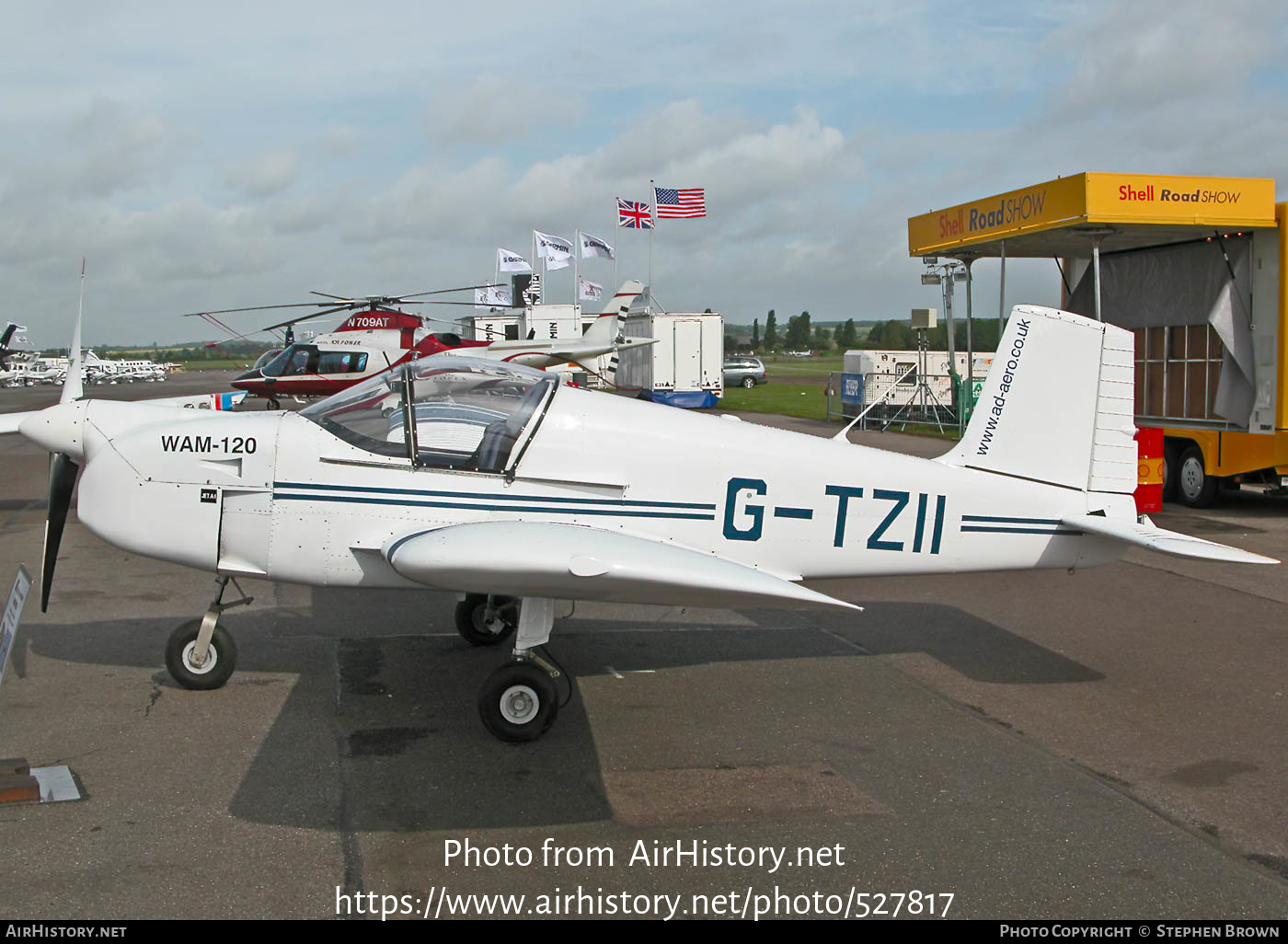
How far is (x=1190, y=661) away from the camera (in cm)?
686

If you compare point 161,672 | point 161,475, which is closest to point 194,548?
point 161,475

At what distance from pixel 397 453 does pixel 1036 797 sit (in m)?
3.61

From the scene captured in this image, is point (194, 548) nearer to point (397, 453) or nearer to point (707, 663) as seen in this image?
point (397, 453)

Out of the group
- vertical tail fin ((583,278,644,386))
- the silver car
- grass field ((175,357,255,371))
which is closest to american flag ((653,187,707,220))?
vertical tail fin ((583,278,644,386))

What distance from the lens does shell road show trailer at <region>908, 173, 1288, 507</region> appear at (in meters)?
12.1

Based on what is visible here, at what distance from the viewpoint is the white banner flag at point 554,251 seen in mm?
49700

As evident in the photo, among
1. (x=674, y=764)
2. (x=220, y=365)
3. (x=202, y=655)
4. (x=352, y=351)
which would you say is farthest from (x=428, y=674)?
(x=220, y=365)

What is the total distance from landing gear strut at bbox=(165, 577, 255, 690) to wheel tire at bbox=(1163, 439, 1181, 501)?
11970mm

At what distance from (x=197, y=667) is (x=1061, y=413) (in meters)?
5.33

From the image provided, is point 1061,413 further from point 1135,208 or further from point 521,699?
point 1135,208

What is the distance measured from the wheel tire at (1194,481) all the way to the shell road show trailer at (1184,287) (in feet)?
0.05

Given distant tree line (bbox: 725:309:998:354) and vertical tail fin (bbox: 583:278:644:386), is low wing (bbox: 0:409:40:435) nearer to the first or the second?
vertical tail fin (bbox: 583:278:644:386)

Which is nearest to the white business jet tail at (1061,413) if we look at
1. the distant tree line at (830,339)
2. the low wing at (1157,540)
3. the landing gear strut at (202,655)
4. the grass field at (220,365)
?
the low wing at (1157,540)

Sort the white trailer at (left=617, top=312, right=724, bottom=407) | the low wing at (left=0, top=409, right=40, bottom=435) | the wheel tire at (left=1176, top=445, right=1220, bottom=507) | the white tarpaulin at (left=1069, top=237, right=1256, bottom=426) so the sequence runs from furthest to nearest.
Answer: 1. the white trailer at (left=617, top=312, right=724, bottom=407)
2. the wheel tire at (left=1176, top=445, right=1220, bottom=507)
3. the white tarpaulin at (left=1069, top=237, right=1256, bottom=426)
4. the low wing at (left=0, top=409, right=40, bottom=435)
